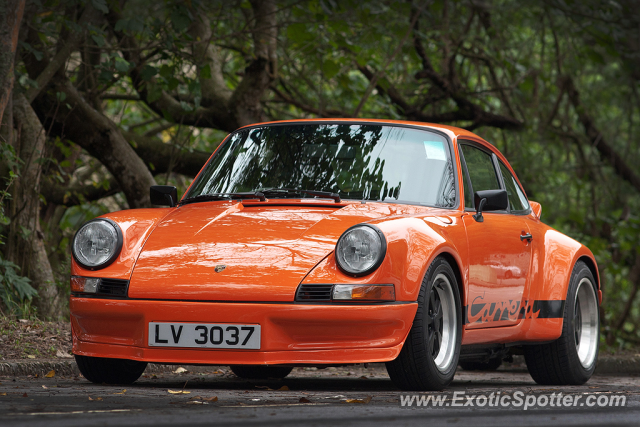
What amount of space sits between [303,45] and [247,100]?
5.19 feet

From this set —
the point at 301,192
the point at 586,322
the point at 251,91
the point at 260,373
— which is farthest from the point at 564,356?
the point at 251,91

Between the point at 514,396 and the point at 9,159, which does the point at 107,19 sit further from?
the point at 514,396

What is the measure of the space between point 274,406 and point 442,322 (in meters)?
1.47

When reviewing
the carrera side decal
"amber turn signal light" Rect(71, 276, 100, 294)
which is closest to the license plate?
"amber turn signal light" Rect(71, 276, 100, 294)

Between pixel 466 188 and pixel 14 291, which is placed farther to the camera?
pixel 14 291

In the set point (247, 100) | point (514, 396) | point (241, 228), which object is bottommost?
point (514, 396)

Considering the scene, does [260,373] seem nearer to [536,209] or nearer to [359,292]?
[359,292]

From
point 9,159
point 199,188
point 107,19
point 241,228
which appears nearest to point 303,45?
point 107,19

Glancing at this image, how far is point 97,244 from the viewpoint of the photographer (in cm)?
479

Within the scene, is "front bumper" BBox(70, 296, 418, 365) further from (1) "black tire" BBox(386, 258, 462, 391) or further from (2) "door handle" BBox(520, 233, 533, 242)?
(2) "door handle" BBox(520, 233, 533, 242)

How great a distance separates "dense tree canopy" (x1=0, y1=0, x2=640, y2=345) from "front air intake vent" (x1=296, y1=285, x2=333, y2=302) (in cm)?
Result: 338

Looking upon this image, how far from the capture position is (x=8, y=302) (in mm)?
7047

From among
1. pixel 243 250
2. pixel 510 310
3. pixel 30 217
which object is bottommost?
pixel 510 310

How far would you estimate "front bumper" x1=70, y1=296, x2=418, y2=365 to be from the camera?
430 centimetres
